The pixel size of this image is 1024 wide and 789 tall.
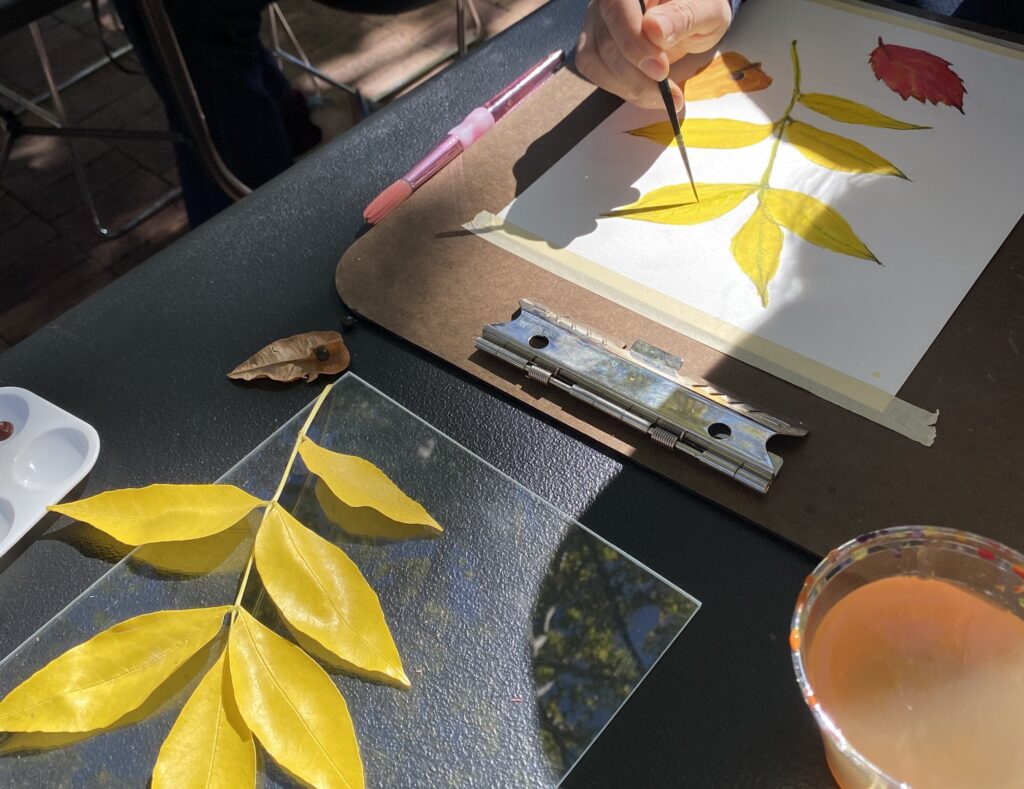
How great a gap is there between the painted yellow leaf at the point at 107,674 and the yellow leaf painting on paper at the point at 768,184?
16.1 inches

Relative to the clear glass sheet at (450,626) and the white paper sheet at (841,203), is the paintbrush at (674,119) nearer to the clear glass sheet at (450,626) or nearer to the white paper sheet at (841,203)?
the white paper sheet at (841,203)

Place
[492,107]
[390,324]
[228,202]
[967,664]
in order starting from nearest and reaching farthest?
[967,664], [390,324], [492,107], [228,202]

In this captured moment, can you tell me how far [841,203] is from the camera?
0.63 metres

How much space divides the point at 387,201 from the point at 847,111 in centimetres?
38

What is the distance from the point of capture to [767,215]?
0.63m

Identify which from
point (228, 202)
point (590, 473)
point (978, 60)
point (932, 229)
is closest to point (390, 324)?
point (590, 473)

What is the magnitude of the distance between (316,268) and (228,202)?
2.31 ft

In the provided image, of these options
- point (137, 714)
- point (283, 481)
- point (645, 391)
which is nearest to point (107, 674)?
point (137, 714)

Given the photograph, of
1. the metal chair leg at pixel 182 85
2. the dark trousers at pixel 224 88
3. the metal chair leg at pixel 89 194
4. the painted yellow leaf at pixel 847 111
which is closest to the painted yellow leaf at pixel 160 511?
the painted yellow leaf at pixel 847 111

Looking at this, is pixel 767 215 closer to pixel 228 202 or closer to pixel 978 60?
pixel 978 60

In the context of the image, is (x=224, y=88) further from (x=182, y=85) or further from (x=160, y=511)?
(x=160, y=511)

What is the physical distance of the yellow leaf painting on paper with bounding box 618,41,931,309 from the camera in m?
0.61

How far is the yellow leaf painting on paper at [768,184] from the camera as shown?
2.01 feet

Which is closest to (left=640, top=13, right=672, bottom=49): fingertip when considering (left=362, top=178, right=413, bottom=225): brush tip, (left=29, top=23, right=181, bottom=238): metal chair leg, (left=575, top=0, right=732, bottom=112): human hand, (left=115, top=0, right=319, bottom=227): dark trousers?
(left=575, top=0, right=732, bottom=112): human hand
